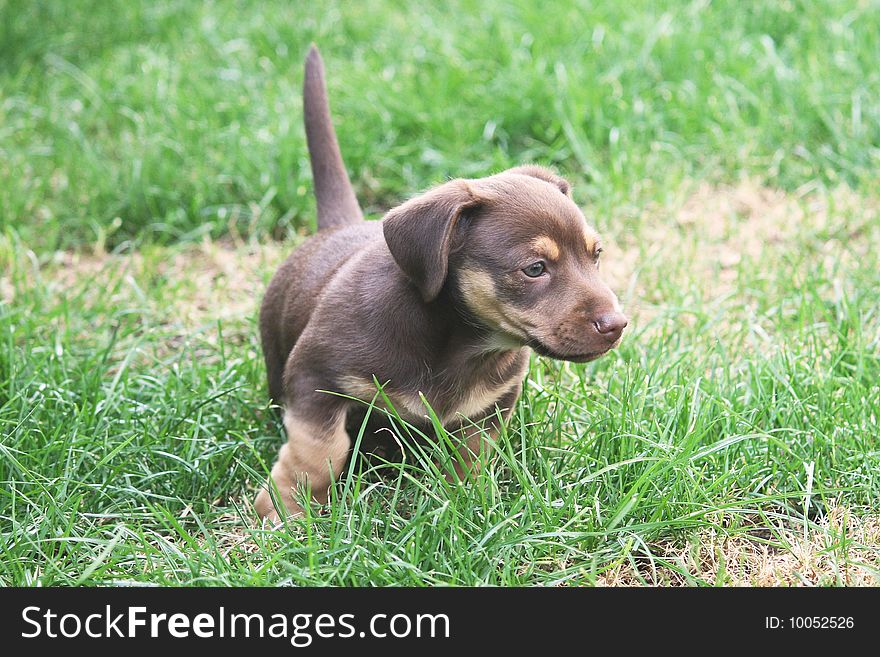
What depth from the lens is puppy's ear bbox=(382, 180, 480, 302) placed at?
332cm

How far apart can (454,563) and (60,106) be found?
5.26 m

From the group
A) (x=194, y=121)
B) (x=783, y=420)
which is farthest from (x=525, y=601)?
(x=194, y=121)

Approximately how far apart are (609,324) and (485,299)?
409 millimetres

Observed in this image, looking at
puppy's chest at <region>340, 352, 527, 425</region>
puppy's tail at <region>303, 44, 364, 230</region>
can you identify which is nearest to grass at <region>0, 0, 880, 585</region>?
puppy's chest at <region>340, 352, 527, 425</region>

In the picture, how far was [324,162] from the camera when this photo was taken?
4551 mm

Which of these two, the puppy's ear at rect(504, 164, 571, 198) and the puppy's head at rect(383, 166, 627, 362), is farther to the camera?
the puppy's ear at rect(504, 164, 571, 198)

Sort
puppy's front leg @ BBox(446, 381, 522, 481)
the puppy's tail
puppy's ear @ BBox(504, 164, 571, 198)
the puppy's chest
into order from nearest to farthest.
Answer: the puppy's chest < puppy's front leg @ BBox(446, 381, 522, 481) < puppy's ear @ BBox(504, 164, 571, 198) < the puppy's tail

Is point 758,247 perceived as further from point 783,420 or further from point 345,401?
point 345,401

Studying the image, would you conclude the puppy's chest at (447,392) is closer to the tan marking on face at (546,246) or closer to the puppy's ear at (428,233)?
the puppy's ear at (428,233)

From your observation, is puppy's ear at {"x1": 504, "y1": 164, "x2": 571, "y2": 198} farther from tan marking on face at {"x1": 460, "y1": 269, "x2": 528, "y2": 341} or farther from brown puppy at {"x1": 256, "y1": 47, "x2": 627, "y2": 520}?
tan marking on face at {"x1": 460, "y1": 269, "x2": 528, "y2": 341}

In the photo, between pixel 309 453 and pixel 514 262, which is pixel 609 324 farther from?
pixel 309 453

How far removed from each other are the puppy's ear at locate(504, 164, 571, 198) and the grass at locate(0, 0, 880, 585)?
0.81 m

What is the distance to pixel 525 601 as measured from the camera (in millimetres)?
3104

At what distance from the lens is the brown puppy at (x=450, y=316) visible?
3.34 m
